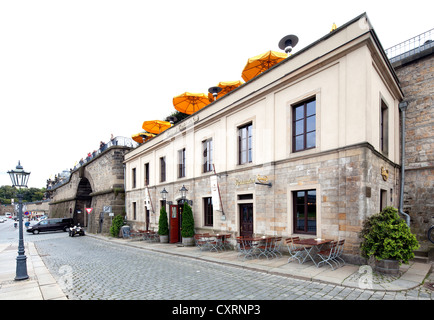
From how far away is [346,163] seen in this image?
8.20m

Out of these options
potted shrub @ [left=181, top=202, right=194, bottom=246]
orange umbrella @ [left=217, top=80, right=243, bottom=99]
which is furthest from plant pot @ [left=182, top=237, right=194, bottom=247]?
orange umbrella @ [left=217, top=80, right=243, bottom=99]

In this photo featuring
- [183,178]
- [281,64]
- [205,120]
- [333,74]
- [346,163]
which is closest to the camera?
[346,163]

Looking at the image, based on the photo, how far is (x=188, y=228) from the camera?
14.1 metres

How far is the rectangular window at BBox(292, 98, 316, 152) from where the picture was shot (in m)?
9.56

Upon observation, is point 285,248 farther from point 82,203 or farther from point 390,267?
point 82,203

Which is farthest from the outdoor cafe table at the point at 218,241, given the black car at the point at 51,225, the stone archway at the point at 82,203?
the stone archway at the point at 82,203

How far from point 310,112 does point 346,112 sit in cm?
151

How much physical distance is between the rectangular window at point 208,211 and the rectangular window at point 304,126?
6175mm

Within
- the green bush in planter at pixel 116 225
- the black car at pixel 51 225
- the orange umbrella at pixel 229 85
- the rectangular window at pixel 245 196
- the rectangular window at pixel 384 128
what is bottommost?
the black car at pixel 51 225

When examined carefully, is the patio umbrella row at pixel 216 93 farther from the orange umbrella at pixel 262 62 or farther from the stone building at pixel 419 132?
the stone building at pixel 419 132

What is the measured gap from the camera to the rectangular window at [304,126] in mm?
9561

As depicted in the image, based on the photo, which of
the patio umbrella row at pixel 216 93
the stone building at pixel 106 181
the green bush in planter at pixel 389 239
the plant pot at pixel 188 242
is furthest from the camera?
the stone building at pixel 106 181

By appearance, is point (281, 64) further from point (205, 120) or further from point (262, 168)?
point (205, 120)
